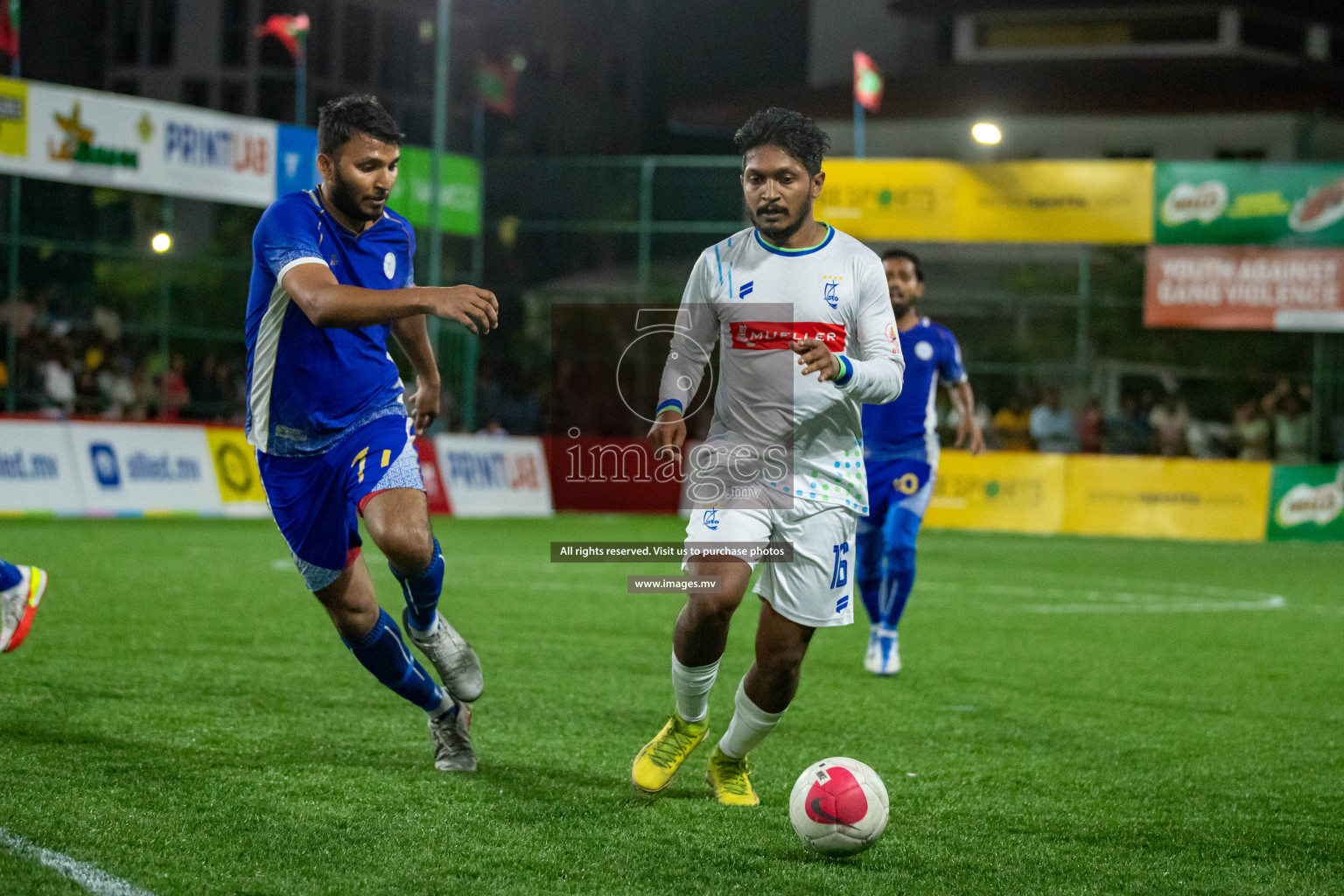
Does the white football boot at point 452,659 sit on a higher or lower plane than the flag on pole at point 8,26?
lower

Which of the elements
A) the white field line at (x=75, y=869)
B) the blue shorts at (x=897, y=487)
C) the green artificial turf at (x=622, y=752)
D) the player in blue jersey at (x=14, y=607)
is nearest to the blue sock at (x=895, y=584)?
the blue shorts at (x=897, y=487)

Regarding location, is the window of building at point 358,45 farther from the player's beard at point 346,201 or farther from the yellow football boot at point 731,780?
the yellow football boot at point 731,780

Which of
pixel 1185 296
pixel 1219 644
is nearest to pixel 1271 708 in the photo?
pixel 1219 644

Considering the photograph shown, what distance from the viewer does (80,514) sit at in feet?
55.2

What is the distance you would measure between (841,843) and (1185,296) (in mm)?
18254

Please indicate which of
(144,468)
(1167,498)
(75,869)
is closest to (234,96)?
(144,468)

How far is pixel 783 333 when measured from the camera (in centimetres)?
492

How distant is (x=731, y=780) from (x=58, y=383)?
1627 centimetres

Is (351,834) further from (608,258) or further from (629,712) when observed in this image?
(608,258)

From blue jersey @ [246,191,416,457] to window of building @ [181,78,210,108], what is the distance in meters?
54.2

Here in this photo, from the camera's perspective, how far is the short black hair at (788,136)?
4871mm

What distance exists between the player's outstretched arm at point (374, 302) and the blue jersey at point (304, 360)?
0.23 m

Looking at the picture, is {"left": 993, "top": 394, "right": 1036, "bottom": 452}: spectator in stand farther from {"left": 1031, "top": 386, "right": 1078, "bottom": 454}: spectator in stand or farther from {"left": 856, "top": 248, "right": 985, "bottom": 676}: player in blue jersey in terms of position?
{"left": 856, "top": 248, "right": 985, "bottom": 676}: player in blue jersey

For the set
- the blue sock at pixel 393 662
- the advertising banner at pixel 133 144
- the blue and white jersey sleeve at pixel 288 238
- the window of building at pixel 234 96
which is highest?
the window of building at pixel 234 96
